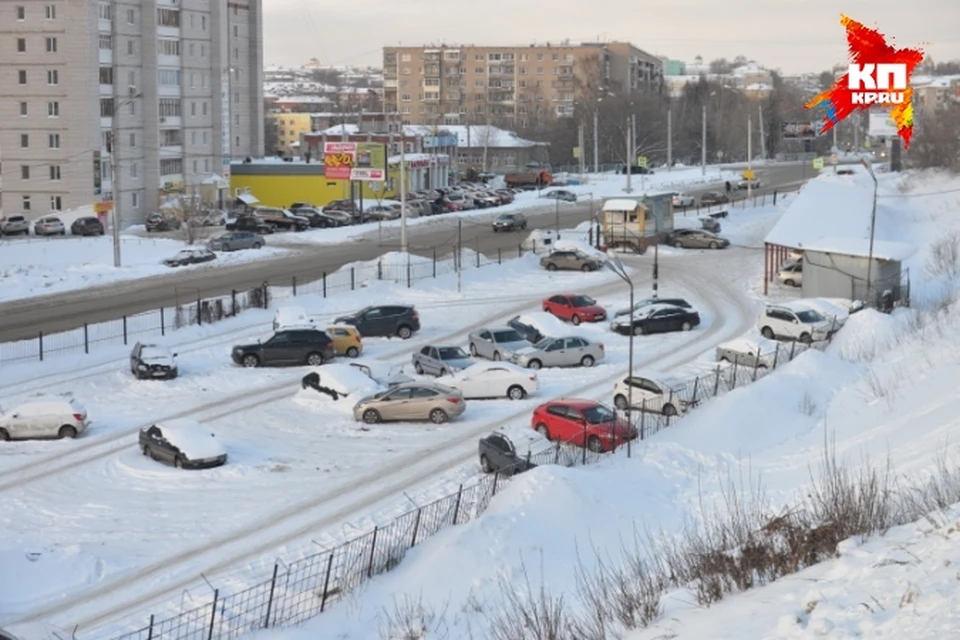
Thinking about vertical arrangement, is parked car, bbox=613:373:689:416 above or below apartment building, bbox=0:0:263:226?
below

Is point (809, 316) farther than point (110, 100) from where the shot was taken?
No

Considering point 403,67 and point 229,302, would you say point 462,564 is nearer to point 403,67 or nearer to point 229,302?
point 229,302

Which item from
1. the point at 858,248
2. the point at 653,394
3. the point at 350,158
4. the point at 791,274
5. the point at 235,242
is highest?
the point at 350,158

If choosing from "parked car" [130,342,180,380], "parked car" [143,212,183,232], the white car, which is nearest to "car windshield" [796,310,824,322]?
the white car

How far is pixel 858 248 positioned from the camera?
3566 cm

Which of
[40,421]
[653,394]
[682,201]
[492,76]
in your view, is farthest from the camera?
[492,76]

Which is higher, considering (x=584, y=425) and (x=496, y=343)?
(x=496, y=343)

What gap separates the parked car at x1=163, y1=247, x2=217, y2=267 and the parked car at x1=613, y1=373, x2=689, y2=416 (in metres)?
24.8

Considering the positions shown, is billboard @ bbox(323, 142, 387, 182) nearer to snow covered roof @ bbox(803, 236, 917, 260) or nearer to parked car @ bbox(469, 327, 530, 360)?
snow covered roof @ bbox(803, 236, 917, 260)

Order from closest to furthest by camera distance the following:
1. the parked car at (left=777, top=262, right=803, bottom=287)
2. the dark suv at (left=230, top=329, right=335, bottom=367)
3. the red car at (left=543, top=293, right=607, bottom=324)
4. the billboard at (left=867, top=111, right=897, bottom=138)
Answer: the dark suv at (left=230, top=329, right=335, bottom=367) → the red car at (left=543, top=293, right=607, bottom=324) → the parked car at (left=777, top=262, right=803, bottom=287) → the billboard at (left=867, top=111, right=897, bottom=138)

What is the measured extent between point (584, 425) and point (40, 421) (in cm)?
980

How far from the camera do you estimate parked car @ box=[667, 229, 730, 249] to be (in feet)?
157

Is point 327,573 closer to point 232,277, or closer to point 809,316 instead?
point 809,316

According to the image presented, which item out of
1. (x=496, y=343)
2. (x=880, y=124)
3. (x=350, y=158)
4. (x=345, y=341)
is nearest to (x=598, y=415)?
(x=496, y=343)
